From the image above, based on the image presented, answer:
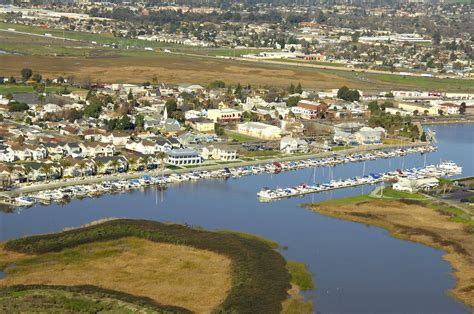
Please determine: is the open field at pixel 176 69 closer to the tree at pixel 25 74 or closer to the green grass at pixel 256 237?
the tree at pixel 25 74

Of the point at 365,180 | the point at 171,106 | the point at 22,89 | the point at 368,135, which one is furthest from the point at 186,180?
the point at 22,89

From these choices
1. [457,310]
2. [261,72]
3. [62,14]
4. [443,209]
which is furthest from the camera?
[62,14]

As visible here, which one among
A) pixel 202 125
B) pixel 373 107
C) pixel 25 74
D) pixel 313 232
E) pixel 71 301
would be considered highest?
pixel 25 74

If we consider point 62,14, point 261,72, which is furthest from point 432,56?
point 62,14

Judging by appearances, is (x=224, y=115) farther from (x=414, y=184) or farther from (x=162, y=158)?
(x=414, y=184)

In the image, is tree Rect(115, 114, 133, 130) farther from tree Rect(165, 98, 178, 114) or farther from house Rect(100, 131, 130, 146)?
tree Rect(165, 98, 178, 114)

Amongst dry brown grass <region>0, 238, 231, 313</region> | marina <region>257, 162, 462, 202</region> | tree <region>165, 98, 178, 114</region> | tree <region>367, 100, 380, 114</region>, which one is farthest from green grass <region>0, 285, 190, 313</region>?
tree <region>367, 100, 380, 114</region>

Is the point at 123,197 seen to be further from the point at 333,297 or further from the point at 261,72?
the point at 261,72
